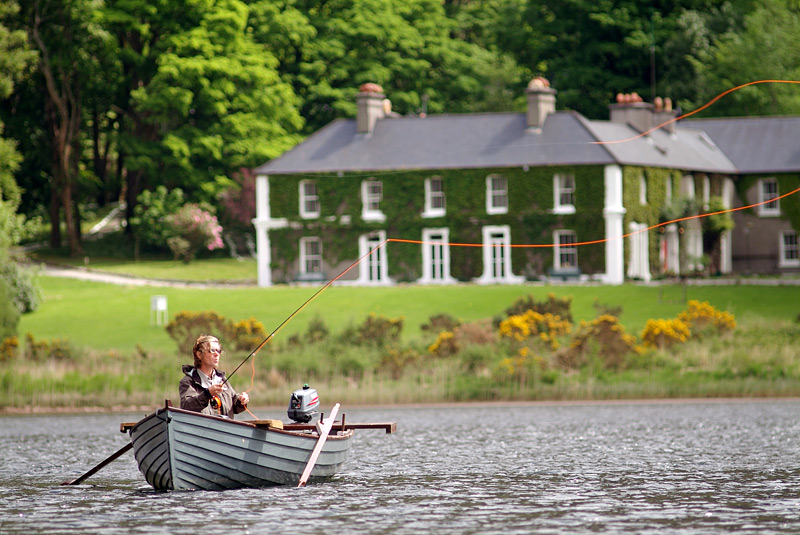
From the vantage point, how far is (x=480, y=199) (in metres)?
63.0

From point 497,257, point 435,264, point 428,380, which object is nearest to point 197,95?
point 435,264

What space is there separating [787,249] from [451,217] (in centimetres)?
1718

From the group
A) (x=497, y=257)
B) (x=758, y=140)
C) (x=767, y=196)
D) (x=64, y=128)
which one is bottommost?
(x=497, y=257)

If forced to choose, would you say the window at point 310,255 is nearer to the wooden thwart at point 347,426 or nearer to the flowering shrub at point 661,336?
the flowering shrub at point 661,336

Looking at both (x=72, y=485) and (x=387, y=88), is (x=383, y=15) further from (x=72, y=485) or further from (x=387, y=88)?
(x=72, y=485)

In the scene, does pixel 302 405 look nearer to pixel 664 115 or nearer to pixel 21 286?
pixel 21 286

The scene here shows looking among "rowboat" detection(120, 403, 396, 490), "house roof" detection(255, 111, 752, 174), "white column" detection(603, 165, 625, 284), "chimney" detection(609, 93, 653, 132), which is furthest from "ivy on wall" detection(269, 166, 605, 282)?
"rowboat" detection(120, 403, 396, 490)

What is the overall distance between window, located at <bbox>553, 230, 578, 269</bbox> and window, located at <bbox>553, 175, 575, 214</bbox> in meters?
0.96

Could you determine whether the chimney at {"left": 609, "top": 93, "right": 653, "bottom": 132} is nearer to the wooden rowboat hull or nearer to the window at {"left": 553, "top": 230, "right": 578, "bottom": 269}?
the window at {"left": 553, "top": 230, "right": 578, "bottom": 269}

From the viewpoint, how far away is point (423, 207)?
64.0 m

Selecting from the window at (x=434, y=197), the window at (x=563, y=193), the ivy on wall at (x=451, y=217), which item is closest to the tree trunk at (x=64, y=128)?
the ivy on wall at (x=451, y=217)

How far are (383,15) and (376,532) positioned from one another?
66279 mm

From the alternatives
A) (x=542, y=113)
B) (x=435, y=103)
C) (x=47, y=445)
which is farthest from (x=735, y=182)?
(x=47, y=445)

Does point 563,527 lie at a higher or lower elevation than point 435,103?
lower
